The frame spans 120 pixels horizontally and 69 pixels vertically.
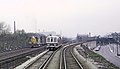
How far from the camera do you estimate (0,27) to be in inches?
4208

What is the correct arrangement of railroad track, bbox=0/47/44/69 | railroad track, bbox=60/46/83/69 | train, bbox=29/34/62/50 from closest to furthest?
railroad track, bbox=0/47/44/69, railroad track, bbox=60/46/83/69, train, bbox=29/34/62/50

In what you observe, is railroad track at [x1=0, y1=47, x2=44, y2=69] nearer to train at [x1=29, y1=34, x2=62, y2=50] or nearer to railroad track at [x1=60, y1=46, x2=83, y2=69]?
railroad track at [x1=60, y1=46, x2=83, y2=69]

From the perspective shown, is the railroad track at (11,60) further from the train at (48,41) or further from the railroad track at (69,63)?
the train at (48,41)

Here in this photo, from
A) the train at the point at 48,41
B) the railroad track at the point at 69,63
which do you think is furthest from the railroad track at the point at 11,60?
the train at the point at 48,41

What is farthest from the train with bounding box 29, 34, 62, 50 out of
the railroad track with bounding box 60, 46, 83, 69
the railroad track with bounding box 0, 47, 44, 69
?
the railroad track with bounding box 60, 46, 83, 69

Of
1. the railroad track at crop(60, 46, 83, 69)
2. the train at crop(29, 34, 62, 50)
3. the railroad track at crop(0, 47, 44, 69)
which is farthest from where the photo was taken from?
the train at crop(29, 34, 62, 50)

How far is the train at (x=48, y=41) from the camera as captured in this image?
62656mm

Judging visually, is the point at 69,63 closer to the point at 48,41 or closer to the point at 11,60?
the point at 11,60

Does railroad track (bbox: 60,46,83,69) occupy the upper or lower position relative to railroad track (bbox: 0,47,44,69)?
lower

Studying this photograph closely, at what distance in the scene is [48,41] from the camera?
6331 cm

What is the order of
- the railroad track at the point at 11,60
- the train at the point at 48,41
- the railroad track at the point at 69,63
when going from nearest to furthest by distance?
the railroad track at the point at 11,60, the railroad track at the point at 69,63, the train at the point at 48,41

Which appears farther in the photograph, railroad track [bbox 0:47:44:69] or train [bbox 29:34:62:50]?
train [bbox 29:34:62:50]

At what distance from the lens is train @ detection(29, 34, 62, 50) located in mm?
62656

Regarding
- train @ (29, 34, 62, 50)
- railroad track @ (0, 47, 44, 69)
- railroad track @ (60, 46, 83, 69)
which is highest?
train @ (29, 34, 62, 50)
